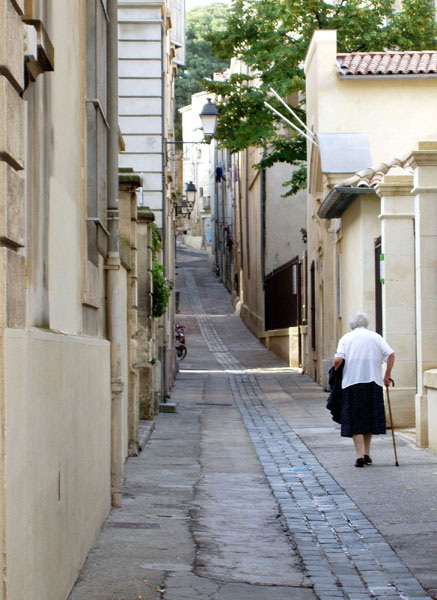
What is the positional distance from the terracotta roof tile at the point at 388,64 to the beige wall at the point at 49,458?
56.4 feet

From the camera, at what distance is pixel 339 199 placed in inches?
735

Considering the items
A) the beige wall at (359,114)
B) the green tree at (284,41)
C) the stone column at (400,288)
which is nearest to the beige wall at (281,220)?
the green tree at (284,41)

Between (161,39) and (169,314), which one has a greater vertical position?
(161,39)

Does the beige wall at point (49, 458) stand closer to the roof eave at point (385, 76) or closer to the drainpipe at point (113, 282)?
the drainpipe at point (113, 282)

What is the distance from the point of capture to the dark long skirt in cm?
1158

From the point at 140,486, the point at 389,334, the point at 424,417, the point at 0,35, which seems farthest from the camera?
the point at 389,334

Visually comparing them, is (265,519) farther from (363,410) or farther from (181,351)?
(181,351)

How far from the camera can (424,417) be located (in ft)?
42.0

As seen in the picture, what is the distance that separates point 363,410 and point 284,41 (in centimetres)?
2050

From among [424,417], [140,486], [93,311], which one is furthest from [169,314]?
[93,311]

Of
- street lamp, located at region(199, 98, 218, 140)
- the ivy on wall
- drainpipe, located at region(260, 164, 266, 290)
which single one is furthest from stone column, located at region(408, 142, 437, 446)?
drainpipe, located at region(260, 164, 266, 290)

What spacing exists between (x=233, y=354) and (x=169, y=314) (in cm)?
1176

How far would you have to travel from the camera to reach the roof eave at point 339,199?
1761cm

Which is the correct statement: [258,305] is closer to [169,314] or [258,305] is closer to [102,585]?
[169,314]
